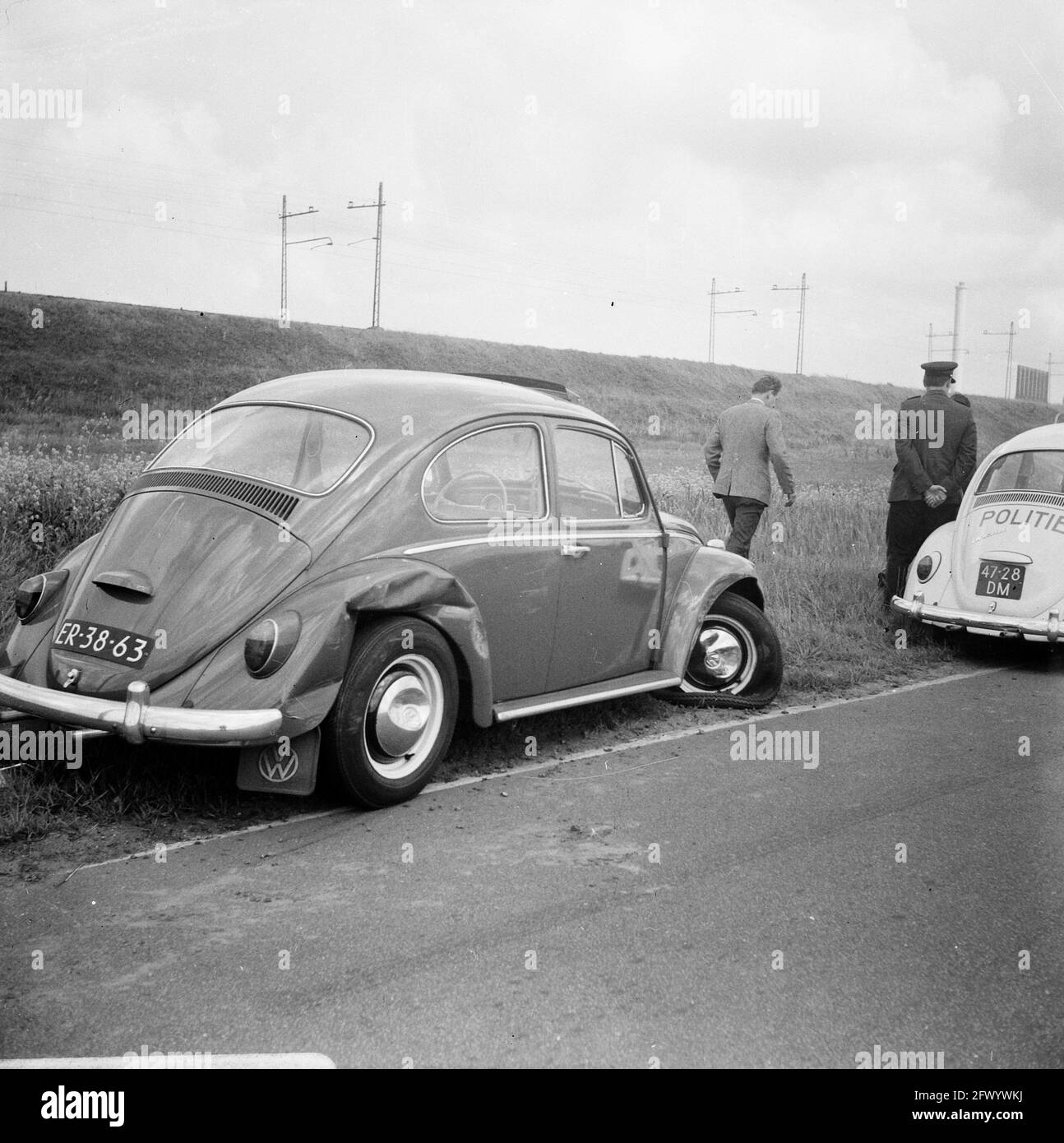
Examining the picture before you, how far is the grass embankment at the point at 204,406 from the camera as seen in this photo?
4.87 metres

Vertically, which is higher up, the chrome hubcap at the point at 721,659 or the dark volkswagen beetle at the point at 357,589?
the dark volkswagen beetle at the point at 357,589

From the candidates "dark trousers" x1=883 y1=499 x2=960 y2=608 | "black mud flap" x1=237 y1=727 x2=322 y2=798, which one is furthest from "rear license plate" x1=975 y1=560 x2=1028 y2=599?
"black mud flap" x1=237 y1=727 x2=322 y2=798

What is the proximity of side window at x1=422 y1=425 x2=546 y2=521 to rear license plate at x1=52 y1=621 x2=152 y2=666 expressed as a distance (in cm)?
138

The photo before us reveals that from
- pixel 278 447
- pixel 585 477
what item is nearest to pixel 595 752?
pixel 585 477

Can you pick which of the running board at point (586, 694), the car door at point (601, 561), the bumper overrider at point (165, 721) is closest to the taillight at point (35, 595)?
the bumper overrider at point (165, 721)

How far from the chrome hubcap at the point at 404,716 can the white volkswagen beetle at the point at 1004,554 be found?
16.3 ft

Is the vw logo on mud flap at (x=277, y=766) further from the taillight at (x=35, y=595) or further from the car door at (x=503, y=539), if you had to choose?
the taillight at (x=35, y=595)

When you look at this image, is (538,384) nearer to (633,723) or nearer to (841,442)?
(633,723)

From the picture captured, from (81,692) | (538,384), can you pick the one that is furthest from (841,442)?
(81,692)

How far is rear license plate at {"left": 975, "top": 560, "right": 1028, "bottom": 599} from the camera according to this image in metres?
8.37

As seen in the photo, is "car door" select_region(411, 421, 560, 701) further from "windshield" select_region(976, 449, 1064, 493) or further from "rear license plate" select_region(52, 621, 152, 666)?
"windshield" select_region(976, 449, 1064, 493)

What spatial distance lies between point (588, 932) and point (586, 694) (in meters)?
2.14

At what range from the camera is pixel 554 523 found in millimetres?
5660
